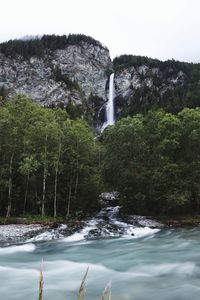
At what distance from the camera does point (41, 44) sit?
435 feet

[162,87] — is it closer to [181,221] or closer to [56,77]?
[56,77]

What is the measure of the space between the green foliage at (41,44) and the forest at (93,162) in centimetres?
9143

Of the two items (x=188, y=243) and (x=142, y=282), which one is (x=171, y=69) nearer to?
(x=188, y=243)

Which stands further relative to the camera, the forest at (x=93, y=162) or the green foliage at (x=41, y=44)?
the green foliage at (x=41, y=44)

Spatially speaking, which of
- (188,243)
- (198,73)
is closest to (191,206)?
(188,243)

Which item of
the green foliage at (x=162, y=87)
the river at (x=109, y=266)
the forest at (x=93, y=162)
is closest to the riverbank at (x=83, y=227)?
the river at (x=109, y=266)

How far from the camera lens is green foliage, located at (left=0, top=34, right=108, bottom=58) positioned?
126 m

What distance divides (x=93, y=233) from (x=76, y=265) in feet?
36.6

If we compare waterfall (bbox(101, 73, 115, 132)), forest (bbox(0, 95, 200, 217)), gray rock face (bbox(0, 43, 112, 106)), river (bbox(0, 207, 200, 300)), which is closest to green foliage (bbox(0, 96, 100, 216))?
forest (bbox(0, 95, 200, 217))

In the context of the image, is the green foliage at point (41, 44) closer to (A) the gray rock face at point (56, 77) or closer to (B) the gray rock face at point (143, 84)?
(A) the gray rock face at point (56, 77)

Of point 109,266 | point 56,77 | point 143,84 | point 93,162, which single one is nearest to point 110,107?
point 56,77

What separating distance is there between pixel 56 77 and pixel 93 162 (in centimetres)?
8298

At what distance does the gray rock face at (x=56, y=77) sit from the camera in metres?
116

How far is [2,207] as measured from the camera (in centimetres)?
3788
